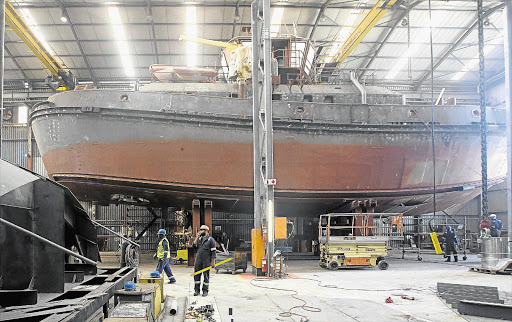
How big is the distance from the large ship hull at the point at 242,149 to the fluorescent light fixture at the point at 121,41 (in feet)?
22.1

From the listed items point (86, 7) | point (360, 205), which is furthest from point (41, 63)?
point (360, 205)

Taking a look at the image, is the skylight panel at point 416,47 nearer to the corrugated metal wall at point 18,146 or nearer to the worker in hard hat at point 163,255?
the worker in hard hat at point 163,255

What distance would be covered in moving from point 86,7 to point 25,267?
14.7 m

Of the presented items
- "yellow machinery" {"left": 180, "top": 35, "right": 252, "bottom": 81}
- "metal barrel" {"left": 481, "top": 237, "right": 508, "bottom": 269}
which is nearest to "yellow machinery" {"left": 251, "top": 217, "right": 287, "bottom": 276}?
"metal barrel" {"left": 481, "top": 237, "right": 508, "bottom": 269}

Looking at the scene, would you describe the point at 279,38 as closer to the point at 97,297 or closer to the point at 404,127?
the point at 404,127

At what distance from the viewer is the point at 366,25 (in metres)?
17.3

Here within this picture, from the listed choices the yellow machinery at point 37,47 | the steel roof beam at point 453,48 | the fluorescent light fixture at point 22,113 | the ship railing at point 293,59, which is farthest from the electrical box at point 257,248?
the fluorescent light fixture at point 22,113

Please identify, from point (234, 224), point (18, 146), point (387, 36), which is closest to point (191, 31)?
point (234, 224)

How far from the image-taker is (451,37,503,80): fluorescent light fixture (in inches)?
802

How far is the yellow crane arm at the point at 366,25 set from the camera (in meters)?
16.5

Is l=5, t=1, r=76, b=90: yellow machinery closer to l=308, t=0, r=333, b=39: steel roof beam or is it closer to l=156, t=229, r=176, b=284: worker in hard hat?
l=308, t=0, r=333, b=39: steel roof beam

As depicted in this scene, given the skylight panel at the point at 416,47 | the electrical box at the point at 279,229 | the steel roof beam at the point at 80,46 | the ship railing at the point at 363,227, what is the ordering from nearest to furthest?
the electrical box at the point at 279,229 < the ship railing at the point at 363,227 < the steel roof beam at the point at 80,46 < the skylight panel at the point at 416,47

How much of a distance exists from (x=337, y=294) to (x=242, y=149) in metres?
5.53

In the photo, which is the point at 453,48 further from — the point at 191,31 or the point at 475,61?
the point at 191,31
